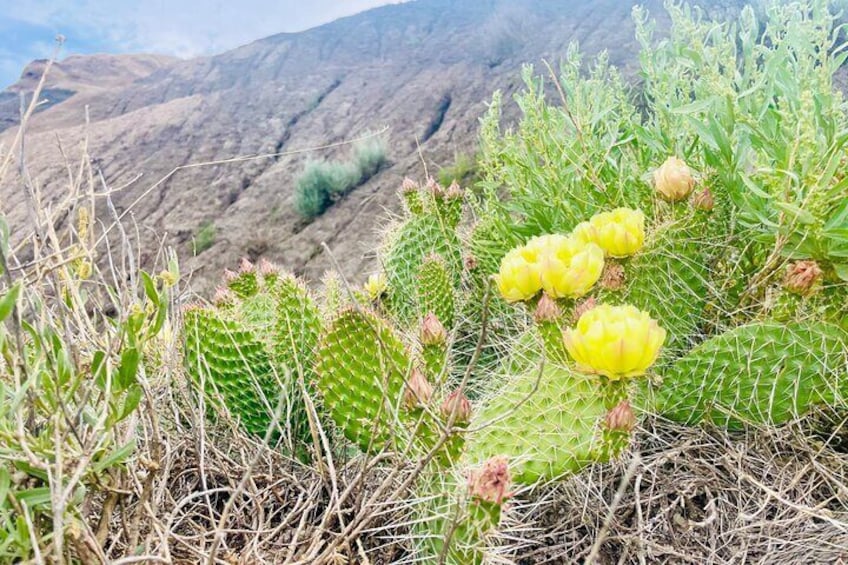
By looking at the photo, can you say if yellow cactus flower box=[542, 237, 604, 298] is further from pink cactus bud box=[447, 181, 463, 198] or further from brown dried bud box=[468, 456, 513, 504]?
pink cactus bud box=[447, 181, 463, 198]

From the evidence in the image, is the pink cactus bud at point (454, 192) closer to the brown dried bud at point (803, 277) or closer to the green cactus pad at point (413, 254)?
the green cactus pad at point (413, 254)

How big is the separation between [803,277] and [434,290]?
587 mm

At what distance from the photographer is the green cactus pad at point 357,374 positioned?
833mm

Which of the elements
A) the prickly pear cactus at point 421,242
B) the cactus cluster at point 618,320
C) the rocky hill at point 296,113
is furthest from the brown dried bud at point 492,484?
the rocky hill at point 296,113

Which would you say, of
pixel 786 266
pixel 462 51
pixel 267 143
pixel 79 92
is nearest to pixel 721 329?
pixel 786 266

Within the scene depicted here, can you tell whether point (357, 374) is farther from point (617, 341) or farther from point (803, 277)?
point (803, 277)

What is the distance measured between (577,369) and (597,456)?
98 mm

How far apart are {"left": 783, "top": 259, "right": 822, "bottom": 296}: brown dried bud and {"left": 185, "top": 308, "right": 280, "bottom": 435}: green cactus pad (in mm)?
753

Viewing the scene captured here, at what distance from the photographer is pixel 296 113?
12.4 meters

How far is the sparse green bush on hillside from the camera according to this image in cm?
786

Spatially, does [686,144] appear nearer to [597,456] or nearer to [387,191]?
[597,456]

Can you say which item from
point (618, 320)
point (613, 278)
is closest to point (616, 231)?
point (613, 278)

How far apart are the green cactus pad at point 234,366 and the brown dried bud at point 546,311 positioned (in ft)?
1.52

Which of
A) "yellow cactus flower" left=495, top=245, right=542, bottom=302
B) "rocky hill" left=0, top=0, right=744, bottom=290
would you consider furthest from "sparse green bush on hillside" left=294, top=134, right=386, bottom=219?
"yellow cactus flower" left=495, top=245, right=542, bottom=302
